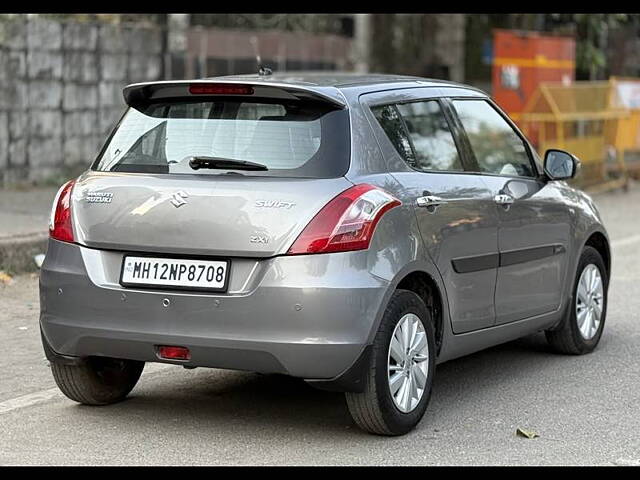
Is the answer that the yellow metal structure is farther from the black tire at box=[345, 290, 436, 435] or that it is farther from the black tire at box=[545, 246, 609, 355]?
the black tire at box=[345, 290, 436, 435]

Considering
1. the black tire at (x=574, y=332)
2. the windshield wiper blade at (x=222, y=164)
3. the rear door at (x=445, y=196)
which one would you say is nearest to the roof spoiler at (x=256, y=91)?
the rear door at (x=445, y=196)

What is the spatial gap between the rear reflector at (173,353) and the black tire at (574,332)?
279 cm

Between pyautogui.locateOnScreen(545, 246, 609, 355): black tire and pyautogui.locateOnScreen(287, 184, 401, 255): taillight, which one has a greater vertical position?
pyautogui.locateOnScreen(287, 184, 401, 255): taillight

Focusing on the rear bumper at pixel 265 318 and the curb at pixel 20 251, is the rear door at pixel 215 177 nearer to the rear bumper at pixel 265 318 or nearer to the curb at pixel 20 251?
the rear bumper at pixel 265 318

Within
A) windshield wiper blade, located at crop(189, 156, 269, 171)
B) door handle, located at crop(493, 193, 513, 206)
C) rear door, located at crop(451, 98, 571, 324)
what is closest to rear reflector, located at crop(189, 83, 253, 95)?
windshield wiper blade, located at crop(189, 156, 269, 171)

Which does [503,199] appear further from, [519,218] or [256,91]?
[256,91]

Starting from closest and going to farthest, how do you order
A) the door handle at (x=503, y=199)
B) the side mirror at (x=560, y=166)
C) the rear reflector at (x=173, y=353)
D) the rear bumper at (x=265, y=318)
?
the rear bumper at (x=265, y=318) → the rear reflector at (x=173, y=353) → the door handle at (x=503, y=199) → the side mirror at (x=560, y=166)

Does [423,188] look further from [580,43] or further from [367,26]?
[580,43]

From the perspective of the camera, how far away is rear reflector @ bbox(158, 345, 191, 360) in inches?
219

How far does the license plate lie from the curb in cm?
438

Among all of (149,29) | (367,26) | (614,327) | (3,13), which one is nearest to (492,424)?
(614,327)

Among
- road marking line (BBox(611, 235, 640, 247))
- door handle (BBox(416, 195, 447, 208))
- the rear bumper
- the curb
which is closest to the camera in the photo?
the rear bumper

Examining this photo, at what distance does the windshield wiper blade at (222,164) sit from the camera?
564 cm
